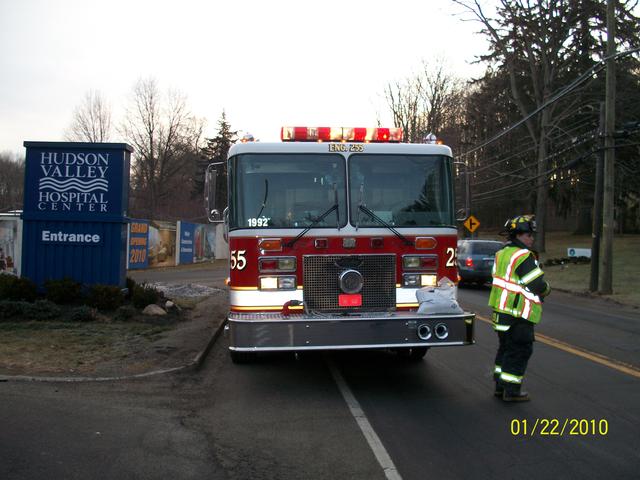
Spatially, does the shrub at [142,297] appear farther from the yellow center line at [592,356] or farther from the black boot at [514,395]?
the black boot at [514,395]

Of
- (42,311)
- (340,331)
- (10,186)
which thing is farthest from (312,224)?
(10,186)

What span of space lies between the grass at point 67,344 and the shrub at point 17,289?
107 centimetres

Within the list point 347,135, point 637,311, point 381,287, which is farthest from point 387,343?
point 637,311

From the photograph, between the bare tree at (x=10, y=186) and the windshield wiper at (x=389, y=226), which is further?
the bare tree at (x=10, y=186)

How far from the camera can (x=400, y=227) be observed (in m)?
6.71

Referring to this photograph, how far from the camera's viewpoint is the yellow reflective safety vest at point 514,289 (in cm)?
588

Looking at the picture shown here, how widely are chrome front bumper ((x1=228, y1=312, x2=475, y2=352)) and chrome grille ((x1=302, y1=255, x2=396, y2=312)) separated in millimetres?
325

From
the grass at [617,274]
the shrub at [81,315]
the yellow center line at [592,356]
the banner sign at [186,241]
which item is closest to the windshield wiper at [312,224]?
the yellow center line at [592,356]

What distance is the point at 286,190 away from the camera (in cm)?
665

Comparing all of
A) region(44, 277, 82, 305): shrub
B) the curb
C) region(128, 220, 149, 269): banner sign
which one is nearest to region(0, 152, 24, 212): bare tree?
region(128, 220, 149, 269): banner sign

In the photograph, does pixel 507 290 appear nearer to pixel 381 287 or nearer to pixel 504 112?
pixel 381 287

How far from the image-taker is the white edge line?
14.4 ft

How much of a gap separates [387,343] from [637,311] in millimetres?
12286

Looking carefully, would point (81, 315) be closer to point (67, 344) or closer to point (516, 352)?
point (67, 344)
